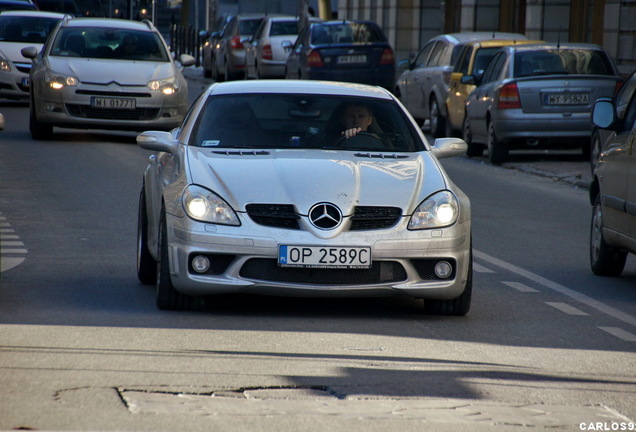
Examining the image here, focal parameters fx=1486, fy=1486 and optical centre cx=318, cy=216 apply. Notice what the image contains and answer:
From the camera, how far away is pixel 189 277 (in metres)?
7.89

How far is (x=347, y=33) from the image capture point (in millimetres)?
30844

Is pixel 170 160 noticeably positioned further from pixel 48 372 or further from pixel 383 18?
pixel 383 18

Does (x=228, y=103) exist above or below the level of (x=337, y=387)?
above

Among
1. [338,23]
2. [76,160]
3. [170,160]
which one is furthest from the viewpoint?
[338,23]

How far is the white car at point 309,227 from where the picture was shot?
7.79 metres

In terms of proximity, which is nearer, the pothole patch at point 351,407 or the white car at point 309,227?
the pothole patch at point 351,407

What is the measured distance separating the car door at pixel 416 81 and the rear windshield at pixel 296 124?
1601 cm

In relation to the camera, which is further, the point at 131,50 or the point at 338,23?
the point at 338,23

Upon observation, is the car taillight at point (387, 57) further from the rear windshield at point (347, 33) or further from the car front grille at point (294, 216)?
the car front grille at point (294, 216)

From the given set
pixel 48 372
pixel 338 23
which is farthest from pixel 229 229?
pixel 338 23

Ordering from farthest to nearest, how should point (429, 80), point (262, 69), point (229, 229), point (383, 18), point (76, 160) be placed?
point (383, 18)
point (262, 69)
point (429, 80)
point (76, 160)
point (229, 229)

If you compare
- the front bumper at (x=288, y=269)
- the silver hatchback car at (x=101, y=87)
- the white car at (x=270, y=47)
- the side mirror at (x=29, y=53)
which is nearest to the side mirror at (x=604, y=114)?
the front bumper at (x=288, y=269)

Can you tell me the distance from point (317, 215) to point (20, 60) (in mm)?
19379

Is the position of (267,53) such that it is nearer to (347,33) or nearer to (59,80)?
(347,33)
